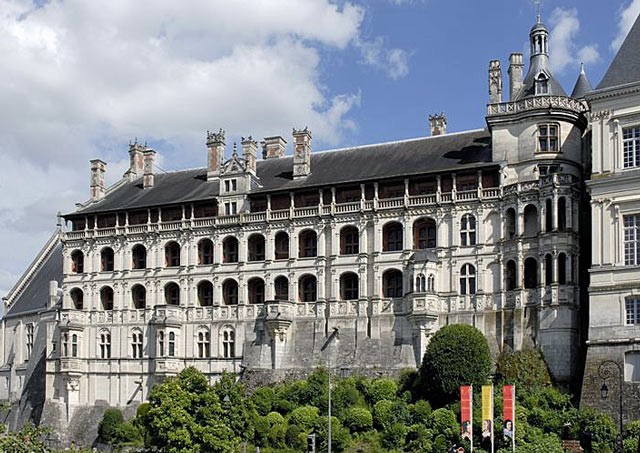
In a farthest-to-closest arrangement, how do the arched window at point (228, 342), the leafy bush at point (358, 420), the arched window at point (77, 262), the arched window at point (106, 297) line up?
the arched window at point (77, 262) < the arched window at point (106, 297) < the arched window at point (228, 342) < the leafy bush at point (358, 420)

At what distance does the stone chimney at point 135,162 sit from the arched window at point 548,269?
40.7m

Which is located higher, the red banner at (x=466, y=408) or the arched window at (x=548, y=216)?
the arched window at (x=548, y=216)

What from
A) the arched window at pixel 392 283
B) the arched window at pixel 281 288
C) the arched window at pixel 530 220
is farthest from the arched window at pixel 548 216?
the arched window at pixel 281 288

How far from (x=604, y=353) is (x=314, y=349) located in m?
22.1

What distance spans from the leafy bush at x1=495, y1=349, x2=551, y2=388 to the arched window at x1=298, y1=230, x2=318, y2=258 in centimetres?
1845

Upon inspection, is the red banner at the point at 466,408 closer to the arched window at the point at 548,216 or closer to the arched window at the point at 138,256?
the arched window at the point at 548,216

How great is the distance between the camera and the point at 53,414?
82.3 metres

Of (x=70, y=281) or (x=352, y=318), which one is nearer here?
(x=352, y=318)

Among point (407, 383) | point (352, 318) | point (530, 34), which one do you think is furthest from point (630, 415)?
point (530, 34)

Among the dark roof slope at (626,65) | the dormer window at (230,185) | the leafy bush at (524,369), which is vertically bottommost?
the leafy bush at (524,369)

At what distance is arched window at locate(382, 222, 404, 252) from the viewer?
7475cm

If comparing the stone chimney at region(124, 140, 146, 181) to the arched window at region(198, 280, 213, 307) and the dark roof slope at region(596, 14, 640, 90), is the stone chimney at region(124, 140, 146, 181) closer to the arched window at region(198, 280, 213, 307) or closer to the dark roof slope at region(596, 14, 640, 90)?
the arched window at region(198, 280, 213, 307)

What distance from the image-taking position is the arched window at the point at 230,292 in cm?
8012

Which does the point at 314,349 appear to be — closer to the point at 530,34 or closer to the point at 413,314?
the point at 413,314
